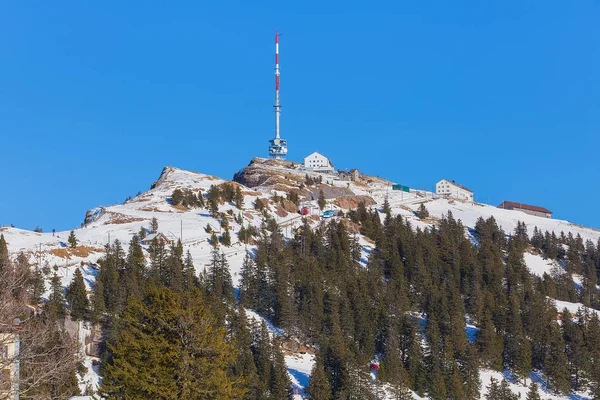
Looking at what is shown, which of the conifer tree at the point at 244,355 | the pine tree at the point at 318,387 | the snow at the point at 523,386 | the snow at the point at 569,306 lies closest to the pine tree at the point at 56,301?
the conifer tree at the point at 244,355


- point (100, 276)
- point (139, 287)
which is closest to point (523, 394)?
point (139, 287)

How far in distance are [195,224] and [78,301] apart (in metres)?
51.4

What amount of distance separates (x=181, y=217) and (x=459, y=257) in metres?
55.2

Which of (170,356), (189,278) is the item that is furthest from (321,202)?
(170,356)

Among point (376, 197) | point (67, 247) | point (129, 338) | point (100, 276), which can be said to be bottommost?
point (129, 338)

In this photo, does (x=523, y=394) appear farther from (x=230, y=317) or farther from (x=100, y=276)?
(x=100, y=276)

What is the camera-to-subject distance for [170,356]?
98.2 ft

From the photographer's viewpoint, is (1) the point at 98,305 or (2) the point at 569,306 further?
(2) the point at 569,306

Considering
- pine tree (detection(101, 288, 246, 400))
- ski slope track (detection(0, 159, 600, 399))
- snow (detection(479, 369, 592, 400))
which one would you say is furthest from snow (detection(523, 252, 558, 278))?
pine tree (detection(101, 288, 246, 400))

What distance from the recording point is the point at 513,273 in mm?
127812

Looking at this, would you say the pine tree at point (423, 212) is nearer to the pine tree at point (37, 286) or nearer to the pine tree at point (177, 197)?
the pine tree at point (177, 197)

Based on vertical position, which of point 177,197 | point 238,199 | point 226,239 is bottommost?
point 226,239

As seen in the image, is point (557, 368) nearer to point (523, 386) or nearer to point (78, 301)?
point (523, 386)

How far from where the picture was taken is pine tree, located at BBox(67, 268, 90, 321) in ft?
287
